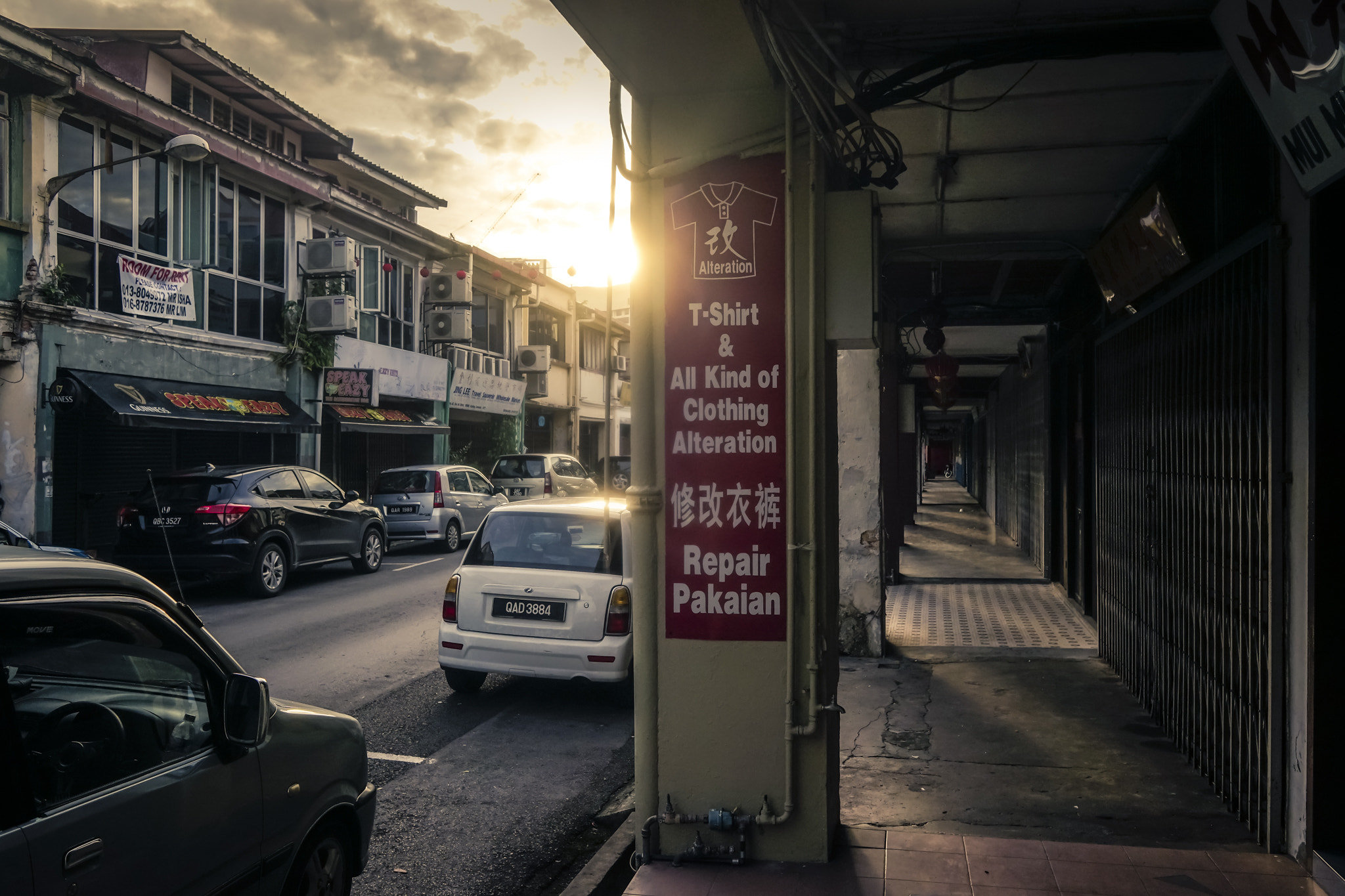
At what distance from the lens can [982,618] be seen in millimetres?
10477

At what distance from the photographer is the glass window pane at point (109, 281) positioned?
1545 cm

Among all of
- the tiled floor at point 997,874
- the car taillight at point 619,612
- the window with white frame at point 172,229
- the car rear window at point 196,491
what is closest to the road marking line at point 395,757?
the car taillight at point 619,612

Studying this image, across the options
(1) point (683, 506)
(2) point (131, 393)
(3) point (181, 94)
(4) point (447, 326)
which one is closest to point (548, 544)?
(1) point (683, 506)

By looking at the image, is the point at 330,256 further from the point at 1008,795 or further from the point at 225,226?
the point at 1008,795

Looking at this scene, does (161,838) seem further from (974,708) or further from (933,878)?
(974,708)

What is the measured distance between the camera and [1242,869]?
4031 millimetres

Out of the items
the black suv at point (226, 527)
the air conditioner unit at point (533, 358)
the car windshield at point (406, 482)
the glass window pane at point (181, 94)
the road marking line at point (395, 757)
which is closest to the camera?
the road marking line at point (395, 757)

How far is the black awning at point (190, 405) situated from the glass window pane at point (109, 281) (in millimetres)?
1163

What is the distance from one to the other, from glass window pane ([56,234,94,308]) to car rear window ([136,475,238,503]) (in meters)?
4.80

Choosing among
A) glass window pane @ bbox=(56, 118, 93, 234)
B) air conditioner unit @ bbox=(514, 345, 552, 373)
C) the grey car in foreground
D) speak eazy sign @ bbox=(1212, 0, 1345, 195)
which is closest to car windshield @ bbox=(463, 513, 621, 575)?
the grey car in foreground

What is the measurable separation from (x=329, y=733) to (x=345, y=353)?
19933 millimetres

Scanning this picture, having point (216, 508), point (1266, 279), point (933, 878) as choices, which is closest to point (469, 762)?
point (933, 878)

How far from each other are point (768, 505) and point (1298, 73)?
2476 mm

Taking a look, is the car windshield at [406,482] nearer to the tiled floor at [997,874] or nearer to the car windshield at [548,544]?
the car windshield at [548,544]
